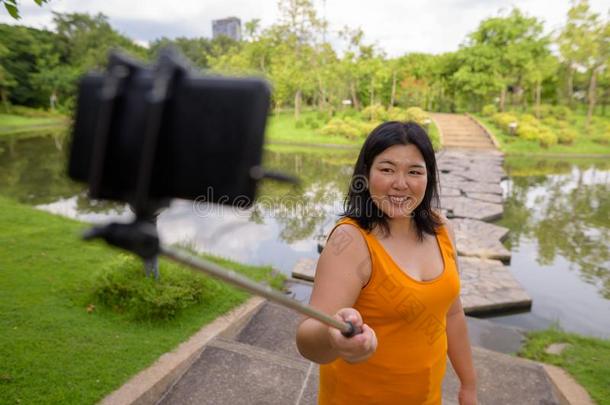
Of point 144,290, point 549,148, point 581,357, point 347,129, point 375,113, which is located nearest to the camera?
point 581,357

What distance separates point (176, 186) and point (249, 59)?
1042 inches

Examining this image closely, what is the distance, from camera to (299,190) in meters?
5.73

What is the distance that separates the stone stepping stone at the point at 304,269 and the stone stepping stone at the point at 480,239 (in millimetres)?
2083

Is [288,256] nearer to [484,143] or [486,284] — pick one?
[486,284]

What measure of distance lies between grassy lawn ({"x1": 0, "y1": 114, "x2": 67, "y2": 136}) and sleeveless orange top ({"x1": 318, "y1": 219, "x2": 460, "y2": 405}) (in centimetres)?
2306

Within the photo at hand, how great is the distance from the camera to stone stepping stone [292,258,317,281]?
475 cm

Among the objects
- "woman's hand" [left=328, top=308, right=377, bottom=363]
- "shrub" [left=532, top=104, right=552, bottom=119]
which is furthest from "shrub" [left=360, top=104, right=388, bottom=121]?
"woman's hand" [left=328, top=308, right=377, bottom=363]

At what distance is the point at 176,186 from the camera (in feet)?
1.81

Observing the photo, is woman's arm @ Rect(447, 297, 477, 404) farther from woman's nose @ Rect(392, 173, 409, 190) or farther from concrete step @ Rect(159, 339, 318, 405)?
concrete step @ Rect(159, 339, 318, 405)

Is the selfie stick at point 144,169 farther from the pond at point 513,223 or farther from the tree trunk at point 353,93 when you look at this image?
the tree trunk at point 353,93

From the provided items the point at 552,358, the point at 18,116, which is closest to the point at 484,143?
the point at 552,358

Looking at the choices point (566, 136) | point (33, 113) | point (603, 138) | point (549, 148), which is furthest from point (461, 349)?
point (33, 113)

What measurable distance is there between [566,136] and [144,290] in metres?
19.7

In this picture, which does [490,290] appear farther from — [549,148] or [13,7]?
[549,148]
